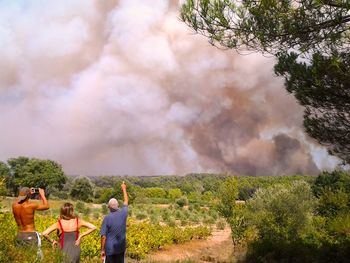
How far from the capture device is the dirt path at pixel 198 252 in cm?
2012

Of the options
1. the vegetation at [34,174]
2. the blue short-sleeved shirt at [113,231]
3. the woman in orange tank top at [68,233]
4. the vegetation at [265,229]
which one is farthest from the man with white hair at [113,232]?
the vegetation at [34,174]

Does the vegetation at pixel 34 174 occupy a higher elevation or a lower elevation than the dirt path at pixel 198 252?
higher

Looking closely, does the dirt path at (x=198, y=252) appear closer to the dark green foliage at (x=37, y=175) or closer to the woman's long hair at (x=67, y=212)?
the woman's long hair at (x=67, y=212)

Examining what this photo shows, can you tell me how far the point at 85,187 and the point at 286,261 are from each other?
60114mm

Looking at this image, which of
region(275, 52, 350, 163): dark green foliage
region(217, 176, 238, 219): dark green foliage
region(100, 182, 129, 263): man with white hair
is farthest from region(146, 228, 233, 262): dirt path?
region(100, 182, 129, 263): man with white hair

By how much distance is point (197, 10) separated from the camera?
10711mm

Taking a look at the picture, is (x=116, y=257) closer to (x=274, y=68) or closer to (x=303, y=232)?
(x=274, y=68)

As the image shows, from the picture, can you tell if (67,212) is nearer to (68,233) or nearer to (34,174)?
(68,233)

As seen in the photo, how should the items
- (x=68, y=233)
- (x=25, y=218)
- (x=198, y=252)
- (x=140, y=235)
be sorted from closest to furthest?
(x=68, y=233), (x=25, y=218), (x=140, y=235), (x=198, y=252)

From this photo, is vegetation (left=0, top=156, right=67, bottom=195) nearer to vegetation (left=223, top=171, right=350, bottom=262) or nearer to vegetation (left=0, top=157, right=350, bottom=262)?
vegetation (left=0, top=157, right=350, bottom=262)

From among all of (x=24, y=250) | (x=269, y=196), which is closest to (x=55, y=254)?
(x=24, y=250)

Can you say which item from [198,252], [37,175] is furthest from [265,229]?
[37,175]

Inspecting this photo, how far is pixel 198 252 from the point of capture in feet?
79.0

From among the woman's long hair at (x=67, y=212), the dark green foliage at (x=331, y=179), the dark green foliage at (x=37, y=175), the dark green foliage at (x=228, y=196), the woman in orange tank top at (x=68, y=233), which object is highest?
the dark green foliage at (x=37, y=175)
